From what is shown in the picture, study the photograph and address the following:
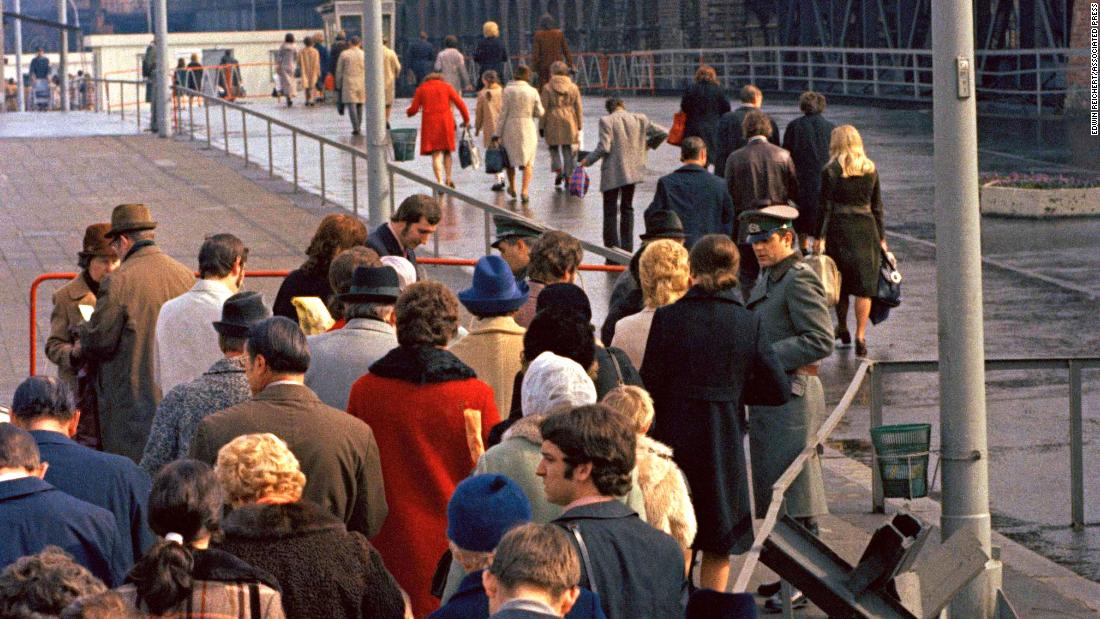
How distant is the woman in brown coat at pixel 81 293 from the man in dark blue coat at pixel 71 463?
119 inches

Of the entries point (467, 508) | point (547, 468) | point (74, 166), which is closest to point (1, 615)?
point (467, 508)

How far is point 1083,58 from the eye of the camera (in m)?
32.3

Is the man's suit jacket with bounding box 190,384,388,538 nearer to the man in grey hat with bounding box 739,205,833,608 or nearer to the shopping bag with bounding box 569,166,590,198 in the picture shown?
the man in grey hat with bounding box 739,205,833,608

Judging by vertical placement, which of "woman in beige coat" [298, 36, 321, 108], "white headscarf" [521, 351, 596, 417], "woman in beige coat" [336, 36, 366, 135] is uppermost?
"woman in beige coat" [298, 36, 321, 108]

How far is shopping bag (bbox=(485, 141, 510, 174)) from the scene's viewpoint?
21.2 meters

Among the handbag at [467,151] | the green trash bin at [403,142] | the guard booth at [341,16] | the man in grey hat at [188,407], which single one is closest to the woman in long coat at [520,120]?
the green trash bin at [403,142]

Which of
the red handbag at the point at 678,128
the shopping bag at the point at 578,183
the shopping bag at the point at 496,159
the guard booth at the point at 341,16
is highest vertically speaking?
the guard booth at the point at 341,16

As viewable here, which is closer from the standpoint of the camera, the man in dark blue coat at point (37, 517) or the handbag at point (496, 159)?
the man in dark blue coat at point (37, 517)

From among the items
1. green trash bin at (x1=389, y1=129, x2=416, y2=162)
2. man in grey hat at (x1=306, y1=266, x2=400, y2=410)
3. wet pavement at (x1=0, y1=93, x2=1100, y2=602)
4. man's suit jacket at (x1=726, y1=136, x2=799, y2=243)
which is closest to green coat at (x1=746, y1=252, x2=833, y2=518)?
man in grey hat at (x1=306, y1=266, x2=400, y2=410)

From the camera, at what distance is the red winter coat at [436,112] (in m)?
21.9

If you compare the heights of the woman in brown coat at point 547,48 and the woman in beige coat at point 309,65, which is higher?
the woman in beige coat at point 309,65

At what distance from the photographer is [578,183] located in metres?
20.7

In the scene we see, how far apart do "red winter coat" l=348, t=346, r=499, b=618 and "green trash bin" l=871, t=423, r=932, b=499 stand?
10.5ft

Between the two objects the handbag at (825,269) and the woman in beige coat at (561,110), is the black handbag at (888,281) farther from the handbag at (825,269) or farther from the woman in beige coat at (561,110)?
the woman in beige coat at (561,110)
